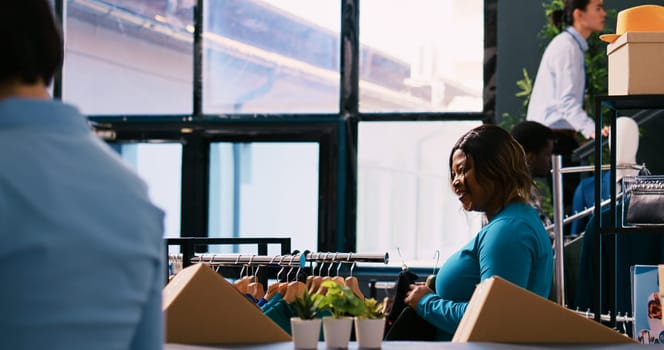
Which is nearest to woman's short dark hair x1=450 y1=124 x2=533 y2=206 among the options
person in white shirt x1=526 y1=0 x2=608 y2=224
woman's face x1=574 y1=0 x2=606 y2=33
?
person in white shirt x1=526 y1=0 x2=608 y2=224

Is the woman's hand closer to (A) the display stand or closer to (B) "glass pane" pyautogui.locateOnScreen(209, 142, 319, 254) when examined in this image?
(A) the display stand

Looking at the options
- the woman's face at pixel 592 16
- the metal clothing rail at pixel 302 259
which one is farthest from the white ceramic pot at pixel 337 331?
the woman's face at pixel 592 16

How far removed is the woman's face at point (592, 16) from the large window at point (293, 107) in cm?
74

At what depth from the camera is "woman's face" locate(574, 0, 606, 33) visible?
623cm

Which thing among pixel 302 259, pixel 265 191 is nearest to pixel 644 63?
pixel 302 259

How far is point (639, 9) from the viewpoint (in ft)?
11.5

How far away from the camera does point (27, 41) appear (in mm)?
1115

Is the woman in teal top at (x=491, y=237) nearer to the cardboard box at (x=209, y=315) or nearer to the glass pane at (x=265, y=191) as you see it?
the cardboard box at (x=209, y=315)

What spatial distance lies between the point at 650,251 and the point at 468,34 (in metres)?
2.66

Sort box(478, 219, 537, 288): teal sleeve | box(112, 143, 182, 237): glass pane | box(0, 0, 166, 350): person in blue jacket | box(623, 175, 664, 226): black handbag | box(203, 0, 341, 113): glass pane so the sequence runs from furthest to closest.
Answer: box(112, 143, 182, 237): glass pane → box(203, 0, 341, 113): glass pane → box(623, 175, 664, 226): black handbag → box(478, 219, 537, 288): teal sleeve → box(0, 0, 166, 350): person in blue jacket

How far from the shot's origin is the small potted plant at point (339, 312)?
209 cm

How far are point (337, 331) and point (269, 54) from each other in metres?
5.19

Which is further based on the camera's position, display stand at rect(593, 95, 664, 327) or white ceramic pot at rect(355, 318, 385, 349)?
display stand at rect(593, 95, 664, 327)

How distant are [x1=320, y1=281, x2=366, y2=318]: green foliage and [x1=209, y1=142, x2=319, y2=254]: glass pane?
15.9 ft
